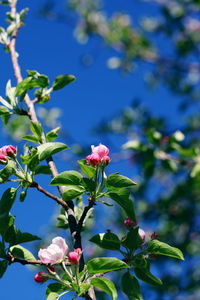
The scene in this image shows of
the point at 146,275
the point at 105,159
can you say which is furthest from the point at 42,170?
the point at 146,275

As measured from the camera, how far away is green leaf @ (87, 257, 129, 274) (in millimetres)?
1025

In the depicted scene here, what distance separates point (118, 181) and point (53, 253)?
0.25 meters

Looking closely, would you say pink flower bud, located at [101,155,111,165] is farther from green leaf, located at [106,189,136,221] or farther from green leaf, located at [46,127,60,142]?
green leaf, located at [46,127,60,142]

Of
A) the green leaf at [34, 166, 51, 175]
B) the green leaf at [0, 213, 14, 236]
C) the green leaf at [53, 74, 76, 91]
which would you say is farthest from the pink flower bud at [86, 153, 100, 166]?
the green leaf at [53, 74, 76, 91]

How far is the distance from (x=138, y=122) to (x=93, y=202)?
3.79m

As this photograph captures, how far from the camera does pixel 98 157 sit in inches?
45.8

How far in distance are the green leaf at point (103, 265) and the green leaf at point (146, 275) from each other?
128 mm

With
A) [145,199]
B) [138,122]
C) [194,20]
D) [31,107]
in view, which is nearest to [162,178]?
[145,199]

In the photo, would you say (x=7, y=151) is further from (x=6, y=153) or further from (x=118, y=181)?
(x=118, y=181)

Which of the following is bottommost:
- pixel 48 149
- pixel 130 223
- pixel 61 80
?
pixel 130 223

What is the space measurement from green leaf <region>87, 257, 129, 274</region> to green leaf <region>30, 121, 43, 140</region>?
1.50 feet

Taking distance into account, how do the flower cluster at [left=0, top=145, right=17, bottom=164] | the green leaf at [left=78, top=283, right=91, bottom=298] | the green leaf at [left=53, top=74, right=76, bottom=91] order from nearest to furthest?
1. the green leaf at [left=78, top=283, right=91, bottom=298]
2. the flower cluster at [left=0, top=145, right=17, bottom=164]
3. the green leaf at [left=53, top=74, right=76, bottom=91]

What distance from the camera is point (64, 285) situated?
107 centimetres

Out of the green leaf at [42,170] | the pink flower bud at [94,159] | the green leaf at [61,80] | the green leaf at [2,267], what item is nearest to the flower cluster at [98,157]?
the pink flower bud at [94,159]
